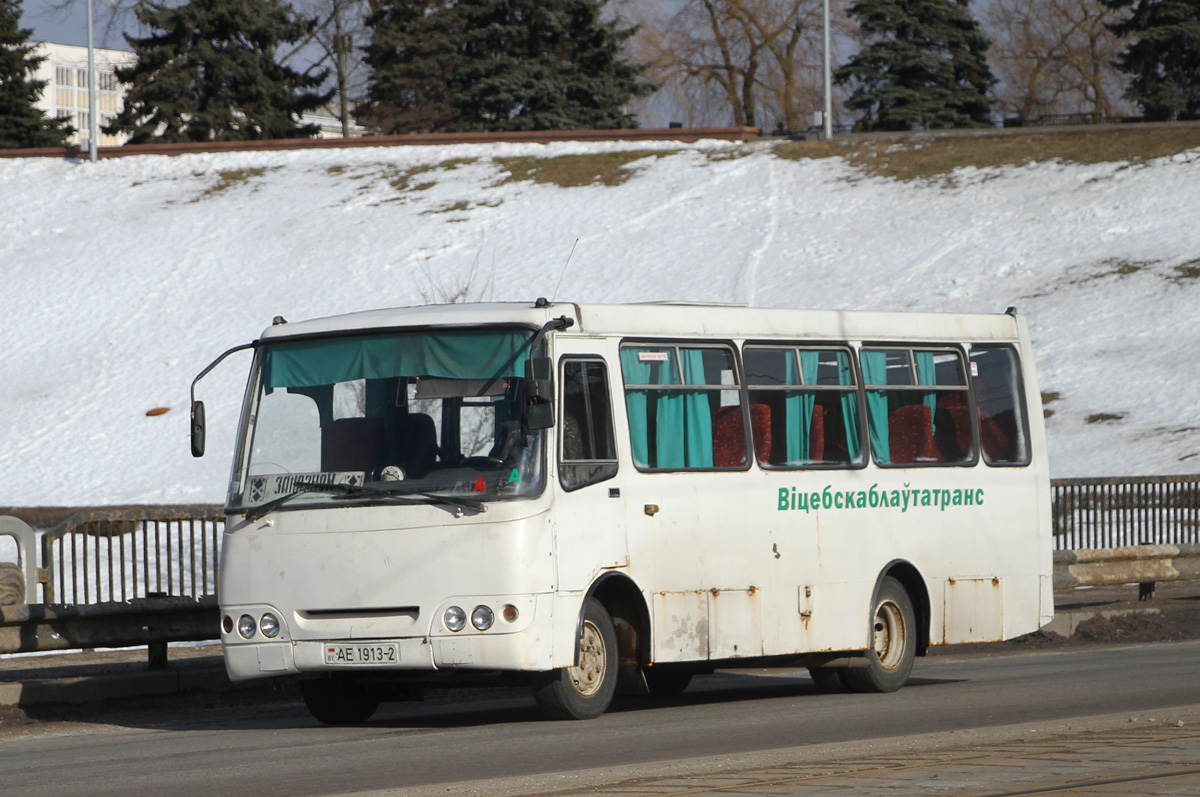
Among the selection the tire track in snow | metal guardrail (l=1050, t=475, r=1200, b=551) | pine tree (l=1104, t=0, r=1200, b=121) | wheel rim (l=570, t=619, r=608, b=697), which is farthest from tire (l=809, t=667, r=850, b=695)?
pine tree (l=1104, t=0, r=1200, b=121)

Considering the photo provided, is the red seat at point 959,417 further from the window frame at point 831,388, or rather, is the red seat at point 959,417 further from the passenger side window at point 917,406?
the window frame at point 831,388

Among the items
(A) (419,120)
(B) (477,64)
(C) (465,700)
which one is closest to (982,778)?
(C) (465,700)

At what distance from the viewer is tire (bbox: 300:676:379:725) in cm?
1176

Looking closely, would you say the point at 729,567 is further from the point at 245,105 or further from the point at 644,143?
the point at 245,105

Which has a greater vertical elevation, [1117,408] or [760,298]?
[760,298]

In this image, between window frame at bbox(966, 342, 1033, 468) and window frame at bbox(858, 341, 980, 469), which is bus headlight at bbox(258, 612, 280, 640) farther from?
window frame at bbox(966, 342, 1033, 468)

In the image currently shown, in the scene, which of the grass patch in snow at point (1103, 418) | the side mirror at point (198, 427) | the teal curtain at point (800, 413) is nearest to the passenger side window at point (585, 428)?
the teal curtain at point (800, 413)

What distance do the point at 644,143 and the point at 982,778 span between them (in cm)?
4669

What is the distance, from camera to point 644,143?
53688 mm

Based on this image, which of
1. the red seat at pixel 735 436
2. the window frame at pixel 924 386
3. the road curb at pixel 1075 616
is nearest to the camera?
the red seat at pixel 735 436

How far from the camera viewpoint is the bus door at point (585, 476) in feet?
36.3

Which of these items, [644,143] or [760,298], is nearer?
[760,298]

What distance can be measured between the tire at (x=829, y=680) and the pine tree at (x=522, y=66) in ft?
158

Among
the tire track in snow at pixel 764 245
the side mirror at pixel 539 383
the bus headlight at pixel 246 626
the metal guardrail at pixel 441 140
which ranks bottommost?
the bus headlight at pixel 246 626
